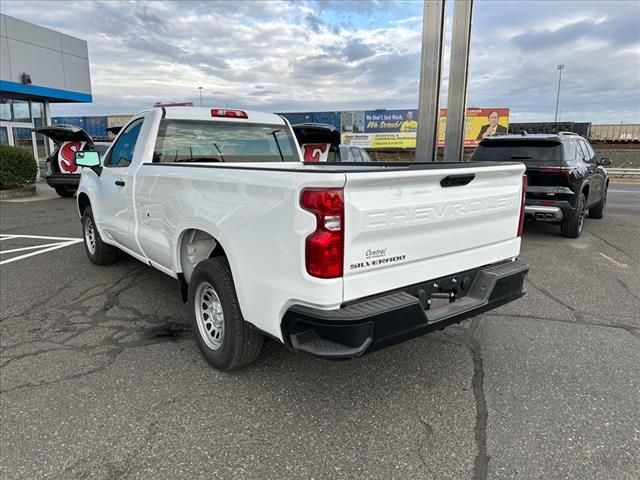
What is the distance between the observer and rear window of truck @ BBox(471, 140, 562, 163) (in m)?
7.77

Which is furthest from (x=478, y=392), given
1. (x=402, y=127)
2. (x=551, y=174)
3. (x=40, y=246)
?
(x=402, y=127)

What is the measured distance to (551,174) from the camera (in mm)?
7699

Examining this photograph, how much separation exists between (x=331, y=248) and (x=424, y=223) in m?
0.69

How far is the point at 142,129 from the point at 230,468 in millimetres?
3307

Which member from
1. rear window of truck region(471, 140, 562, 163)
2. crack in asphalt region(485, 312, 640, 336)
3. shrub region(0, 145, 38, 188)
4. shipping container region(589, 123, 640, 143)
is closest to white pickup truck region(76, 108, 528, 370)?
crack in asphalt region(485, 312, 640, 336)

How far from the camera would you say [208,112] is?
183 inches

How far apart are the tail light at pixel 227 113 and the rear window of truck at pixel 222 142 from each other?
0.08 metres

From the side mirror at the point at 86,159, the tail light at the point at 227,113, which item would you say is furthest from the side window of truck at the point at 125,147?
the tail light at the point at 227,113

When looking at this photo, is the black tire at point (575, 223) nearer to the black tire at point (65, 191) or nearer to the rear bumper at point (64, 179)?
the rear bumper at point (64, 179)

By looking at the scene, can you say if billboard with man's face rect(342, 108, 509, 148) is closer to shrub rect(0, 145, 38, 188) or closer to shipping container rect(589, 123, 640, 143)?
shipping container rect(589, 123, 640, 143)

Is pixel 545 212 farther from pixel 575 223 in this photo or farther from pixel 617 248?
pixel 617 248

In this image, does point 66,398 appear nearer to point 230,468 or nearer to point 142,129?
point 230,468

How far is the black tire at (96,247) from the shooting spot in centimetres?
594

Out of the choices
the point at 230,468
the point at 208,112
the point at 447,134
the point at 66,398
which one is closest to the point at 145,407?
the point at 66,398
